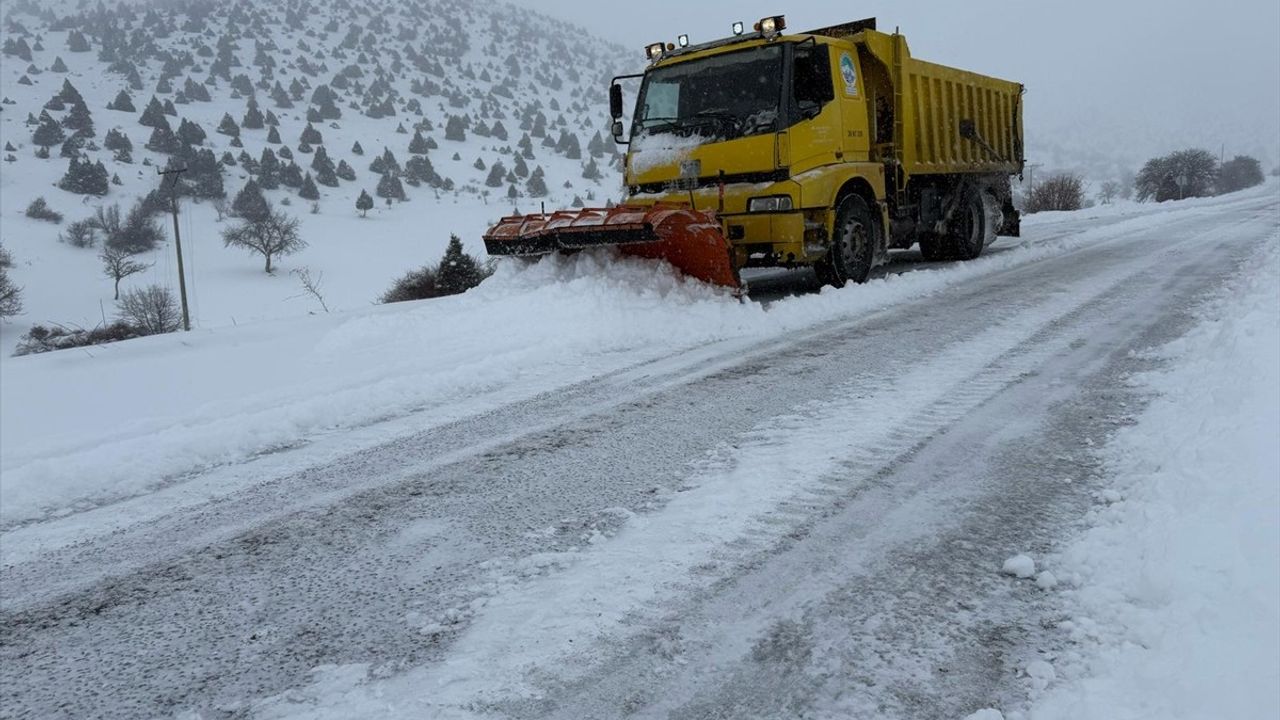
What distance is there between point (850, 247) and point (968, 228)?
12.4 feet

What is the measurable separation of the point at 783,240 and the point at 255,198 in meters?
40.5

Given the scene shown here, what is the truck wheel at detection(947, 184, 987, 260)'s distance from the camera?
37.8 feet

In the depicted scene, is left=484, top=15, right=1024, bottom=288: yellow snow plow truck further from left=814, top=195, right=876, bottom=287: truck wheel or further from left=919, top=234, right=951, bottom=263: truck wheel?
left=919, top=234, right=951, bottom=263: truck wheel

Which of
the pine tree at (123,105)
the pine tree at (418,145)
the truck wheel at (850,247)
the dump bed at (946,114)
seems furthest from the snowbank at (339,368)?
the pine tree at (123,105)

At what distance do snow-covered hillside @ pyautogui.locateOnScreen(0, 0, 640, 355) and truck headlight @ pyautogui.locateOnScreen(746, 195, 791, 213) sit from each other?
77.7 feet

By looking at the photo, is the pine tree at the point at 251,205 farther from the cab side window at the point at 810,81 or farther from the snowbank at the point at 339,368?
the cab side window at the point at 810,81

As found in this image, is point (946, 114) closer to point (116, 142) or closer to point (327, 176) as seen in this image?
point (327, 176)

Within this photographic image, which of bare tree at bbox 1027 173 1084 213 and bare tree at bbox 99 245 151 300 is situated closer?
bare tree at bbox 1027 173 1084 213

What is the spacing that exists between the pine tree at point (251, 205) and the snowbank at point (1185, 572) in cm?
4251

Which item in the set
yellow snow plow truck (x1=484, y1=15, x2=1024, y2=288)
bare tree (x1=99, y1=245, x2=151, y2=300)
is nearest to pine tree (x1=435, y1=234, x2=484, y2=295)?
yellow snow plow truck (x1=484, y1=15, x2=1024, y2=288)

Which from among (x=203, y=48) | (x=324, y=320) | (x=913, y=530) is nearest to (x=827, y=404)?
(x=913, y=530)

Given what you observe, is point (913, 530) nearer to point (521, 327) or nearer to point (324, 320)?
point (521, 327)

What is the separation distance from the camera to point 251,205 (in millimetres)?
41125

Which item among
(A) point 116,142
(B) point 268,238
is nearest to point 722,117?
(B) point 268,238
